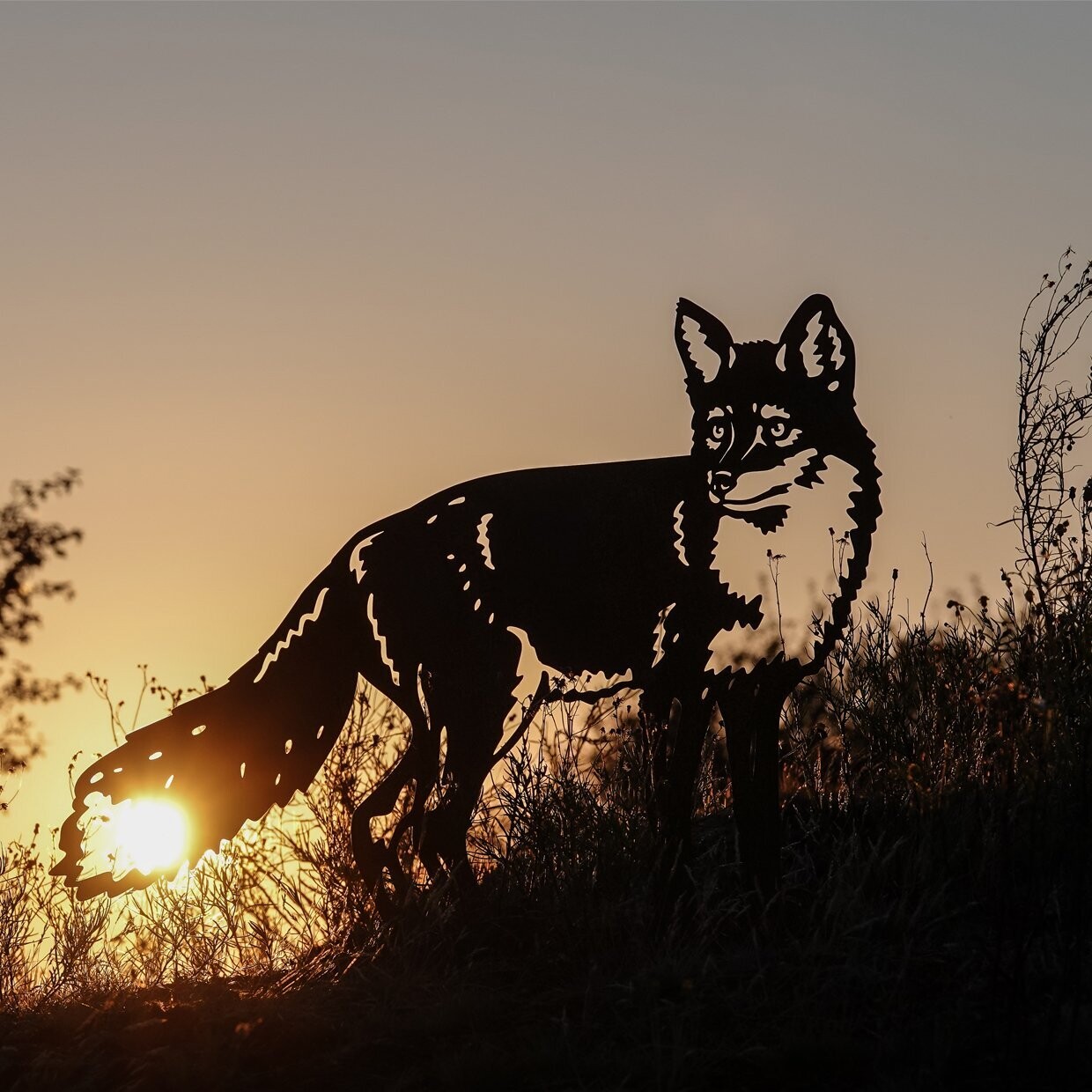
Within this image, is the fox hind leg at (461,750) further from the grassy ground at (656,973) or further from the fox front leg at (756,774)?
the fox front leg at (756,774)

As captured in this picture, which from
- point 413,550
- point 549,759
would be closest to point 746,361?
point 413,550

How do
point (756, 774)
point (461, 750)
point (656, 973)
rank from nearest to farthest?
point (656, 973) < point (461, 750) < point (756, 774)

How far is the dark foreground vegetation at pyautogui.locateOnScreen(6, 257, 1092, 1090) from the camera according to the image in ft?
18.6

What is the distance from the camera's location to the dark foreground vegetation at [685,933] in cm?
568

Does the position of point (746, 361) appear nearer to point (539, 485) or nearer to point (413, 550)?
point (539, 485)

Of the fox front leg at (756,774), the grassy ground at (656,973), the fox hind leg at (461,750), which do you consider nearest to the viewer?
the grassy ground at (656,973)

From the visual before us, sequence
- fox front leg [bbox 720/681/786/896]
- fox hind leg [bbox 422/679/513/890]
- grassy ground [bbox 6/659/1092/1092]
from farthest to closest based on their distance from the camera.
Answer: fox front leg [bbox 720/681/786/896] < fox hind leg [bbox 422/679/513/890] < grassy ground [bbox 6/659/1092/1092]

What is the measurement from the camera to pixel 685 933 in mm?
6672

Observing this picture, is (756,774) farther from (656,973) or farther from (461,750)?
(461,750)

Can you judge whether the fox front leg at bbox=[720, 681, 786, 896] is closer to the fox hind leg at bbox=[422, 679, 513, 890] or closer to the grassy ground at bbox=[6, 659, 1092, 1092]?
the grassy ground at bbox=[6, 659, 1092, 1092]

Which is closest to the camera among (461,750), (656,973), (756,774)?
(656,973)

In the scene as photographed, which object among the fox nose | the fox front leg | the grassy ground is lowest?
the grassy ground

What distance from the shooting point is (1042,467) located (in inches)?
376

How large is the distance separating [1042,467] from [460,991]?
17.4 feet
